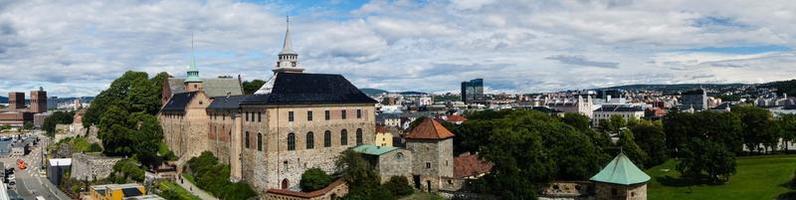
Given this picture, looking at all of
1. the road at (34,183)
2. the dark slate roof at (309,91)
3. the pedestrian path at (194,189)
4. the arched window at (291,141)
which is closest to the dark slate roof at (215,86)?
the pedestrian path at (194,189)

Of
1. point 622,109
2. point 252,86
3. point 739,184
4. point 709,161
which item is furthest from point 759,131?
point 622,109

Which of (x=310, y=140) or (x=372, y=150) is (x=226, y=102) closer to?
(x=310, y=140)

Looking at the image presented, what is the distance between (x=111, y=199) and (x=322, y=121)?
1928cm

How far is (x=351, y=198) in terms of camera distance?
52031 millimetres

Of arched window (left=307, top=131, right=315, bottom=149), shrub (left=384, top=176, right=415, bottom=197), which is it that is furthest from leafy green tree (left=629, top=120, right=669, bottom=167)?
arched window (left=307, top=131, right=315, bottom=149)

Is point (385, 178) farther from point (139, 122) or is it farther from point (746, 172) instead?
point (139, 122)

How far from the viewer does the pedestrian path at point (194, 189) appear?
60.4m

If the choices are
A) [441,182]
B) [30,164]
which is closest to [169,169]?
[441,182]

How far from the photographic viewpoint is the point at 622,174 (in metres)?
44.1

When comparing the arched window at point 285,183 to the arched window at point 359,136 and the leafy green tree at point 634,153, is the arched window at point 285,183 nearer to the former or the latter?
the arched window at point 359,136

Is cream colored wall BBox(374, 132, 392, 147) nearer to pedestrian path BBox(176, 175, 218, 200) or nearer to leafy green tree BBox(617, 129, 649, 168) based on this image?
pedestrian path BBox(176, 175, 218, 200)

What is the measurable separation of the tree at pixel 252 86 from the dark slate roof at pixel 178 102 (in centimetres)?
1145

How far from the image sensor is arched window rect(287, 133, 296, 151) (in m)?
56.9

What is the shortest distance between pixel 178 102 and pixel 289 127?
23.6m
